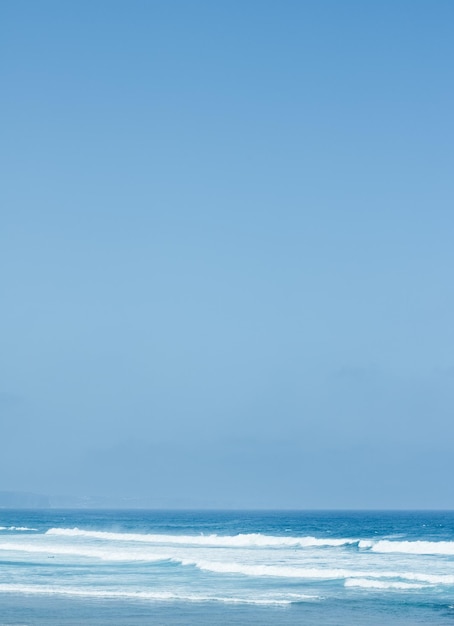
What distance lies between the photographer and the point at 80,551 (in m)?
50.8

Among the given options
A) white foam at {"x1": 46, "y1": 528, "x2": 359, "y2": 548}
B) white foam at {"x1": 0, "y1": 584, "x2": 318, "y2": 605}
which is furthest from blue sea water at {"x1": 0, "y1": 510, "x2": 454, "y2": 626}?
white foam at {"x1": 46, "y1": 528, "x2": 359, "y2": 548}

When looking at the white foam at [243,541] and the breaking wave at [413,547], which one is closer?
the breaking wave at [413,547]

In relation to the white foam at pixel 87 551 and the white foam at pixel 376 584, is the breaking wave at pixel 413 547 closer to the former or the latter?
the white foam at pixel 87 551

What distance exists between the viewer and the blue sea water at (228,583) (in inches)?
1040

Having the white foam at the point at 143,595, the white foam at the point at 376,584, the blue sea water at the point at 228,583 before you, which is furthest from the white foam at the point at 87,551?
the white foam at the point at 376,584

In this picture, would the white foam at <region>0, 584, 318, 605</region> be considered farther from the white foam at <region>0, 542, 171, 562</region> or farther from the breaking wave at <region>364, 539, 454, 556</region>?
the breaking wave at <region>364, 539, 454, 556</region>

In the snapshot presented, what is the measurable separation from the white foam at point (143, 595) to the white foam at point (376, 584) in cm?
334

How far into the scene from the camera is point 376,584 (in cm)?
3350

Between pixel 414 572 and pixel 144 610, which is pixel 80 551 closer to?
pixel 414 572

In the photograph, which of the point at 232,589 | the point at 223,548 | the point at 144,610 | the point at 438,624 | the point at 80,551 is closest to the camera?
the point at 438,624

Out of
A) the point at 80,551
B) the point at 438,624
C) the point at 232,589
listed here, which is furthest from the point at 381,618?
the point at 80,551

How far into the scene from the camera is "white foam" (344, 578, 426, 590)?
109 ft

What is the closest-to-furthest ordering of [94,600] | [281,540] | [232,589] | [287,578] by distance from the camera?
[94,600], [232,589], [287,578], [281,540]

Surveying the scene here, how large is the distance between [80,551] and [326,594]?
22884mm
